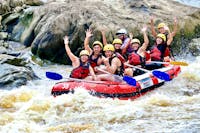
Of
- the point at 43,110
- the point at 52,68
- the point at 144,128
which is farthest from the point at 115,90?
the point at 52,68

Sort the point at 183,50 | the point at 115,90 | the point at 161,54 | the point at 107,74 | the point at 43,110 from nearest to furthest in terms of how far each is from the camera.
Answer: the point at 43,110 → the point at 115,90 → the point at 107,74 → the point at 161,54 → the point at 183,50

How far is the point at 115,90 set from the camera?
30.9 ft

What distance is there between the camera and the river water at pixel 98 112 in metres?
7.46

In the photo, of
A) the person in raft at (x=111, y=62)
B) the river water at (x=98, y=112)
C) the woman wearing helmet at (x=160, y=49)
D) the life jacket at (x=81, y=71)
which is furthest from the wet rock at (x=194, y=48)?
the life jacket at (x=81, y=71)

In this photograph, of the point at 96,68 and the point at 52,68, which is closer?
the point at 96,68

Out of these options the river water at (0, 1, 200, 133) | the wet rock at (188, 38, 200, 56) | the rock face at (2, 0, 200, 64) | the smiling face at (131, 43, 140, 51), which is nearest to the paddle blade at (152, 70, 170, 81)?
the river water at (0, 1, 200, 133)

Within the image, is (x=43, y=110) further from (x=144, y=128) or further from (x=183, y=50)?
(x=183, y=50)

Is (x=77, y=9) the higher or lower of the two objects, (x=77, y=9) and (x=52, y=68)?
the higher

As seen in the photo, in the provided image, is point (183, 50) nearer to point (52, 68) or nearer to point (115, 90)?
point (52, 68)

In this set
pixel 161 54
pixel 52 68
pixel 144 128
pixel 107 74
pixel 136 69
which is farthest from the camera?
pixel 52 68

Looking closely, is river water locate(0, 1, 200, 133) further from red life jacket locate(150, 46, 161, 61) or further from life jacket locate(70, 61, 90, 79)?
red life jacket locate(150, 46, 161, 61)

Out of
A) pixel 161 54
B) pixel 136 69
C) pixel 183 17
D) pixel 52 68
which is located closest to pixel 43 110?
pixel 136 69

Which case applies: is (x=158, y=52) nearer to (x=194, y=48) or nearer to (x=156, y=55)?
(x=156, y=55)

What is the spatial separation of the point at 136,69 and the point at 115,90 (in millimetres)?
1696
